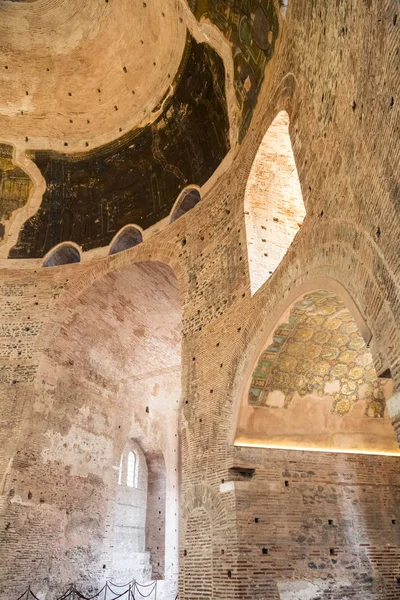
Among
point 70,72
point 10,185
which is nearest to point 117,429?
point 10,185

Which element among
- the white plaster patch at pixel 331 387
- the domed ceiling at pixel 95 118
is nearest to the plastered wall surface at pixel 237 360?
the white plaster patch at pixel 331 387

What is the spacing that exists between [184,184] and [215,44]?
2.86 metres

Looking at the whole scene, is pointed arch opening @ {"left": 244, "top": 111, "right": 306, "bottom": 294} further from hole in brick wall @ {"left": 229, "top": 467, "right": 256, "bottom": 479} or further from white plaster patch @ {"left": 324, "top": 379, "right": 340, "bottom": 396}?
hole in brick wall @ {"left": 229, "top": 467, "right": 256, "bottom": 479}

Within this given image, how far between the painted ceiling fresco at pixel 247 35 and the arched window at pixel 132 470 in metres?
8.82

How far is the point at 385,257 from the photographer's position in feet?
12.3

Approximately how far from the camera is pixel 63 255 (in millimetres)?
12273

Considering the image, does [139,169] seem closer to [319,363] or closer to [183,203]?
[183,203]

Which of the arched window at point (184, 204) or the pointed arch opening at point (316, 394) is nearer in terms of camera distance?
the pointed arch opening at point (316, 394)

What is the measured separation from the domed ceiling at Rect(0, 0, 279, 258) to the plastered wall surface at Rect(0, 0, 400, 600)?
138cm

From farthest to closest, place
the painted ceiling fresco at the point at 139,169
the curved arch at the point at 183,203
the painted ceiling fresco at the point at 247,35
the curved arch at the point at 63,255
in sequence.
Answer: the curved arch at the point at 63,255 < the curved arch at the point at 183,203 < the painted ceiling fresco at the point at 139,169 < the painted ceiling fresco at the point at 247,35

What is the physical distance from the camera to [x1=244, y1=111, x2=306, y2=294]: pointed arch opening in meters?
7.76

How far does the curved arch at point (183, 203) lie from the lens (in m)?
10.7

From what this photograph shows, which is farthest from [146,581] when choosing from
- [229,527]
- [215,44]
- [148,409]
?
[215,44]

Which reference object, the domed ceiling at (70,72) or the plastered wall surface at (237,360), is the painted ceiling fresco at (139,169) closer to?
the domed ceiling at (70,72)
